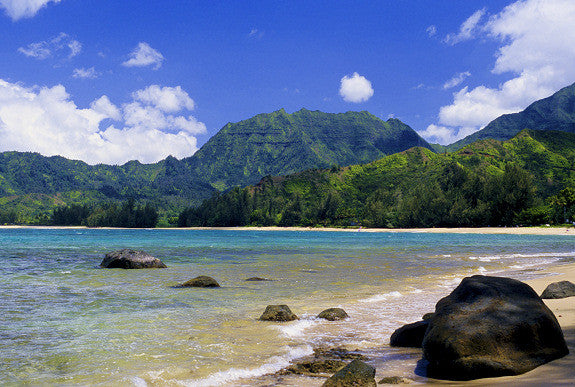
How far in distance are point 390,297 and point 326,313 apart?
4.96m

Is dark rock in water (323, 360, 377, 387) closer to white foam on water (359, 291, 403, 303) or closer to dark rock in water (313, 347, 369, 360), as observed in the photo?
dark rock in water (313, 347, 369, 360)

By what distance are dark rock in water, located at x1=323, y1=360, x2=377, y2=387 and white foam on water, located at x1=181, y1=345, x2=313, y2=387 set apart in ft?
5.64

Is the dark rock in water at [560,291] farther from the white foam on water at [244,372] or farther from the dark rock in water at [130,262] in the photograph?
the dark rock in water at [130,262]

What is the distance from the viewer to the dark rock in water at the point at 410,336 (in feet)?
31.2

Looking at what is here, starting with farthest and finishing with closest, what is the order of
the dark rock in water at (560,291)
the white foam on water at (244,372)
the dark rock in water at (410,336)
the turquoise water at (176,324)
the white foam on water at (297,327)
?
the dark rock in water at (560,291) < the white foam on water at (297,327) < the dark rock in water at (410,336) < the turquoise water at (176,324) < the white foam on water at (244,372)

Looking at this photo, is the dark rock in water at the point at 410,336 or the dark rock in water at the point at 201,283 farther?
the dark rock in water at the point at 201,283

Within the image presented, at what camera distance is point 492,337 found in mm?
7266

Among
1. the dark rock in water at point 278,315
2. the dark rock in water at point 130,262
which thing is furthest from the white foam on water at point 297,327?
the dark rock in water at point 130,262

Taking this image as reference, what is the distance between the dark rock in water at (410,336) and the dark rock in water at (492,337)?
57.8 inches

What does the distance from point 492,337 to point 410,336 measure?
2.56 metres

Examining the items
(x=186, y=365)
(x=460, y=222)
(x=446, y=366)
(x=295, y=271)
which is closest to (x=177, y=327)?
(x=186, y=365)

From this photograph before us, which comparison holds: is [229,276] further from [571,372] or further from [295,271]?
[571,372]

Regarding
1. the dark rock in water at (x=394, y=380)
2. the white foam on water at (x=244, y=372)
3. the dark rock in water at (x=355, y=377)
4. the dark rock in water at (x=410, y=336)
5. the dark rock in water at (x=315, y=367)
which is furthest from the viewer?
the dark rock in water at (x=410, y=336)

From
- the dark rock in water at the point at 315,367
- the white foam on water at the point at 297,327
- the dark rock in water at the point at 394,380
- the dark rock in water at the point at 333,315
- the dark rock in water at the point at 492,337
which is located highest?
the dark rock in water at the point at 492,337
